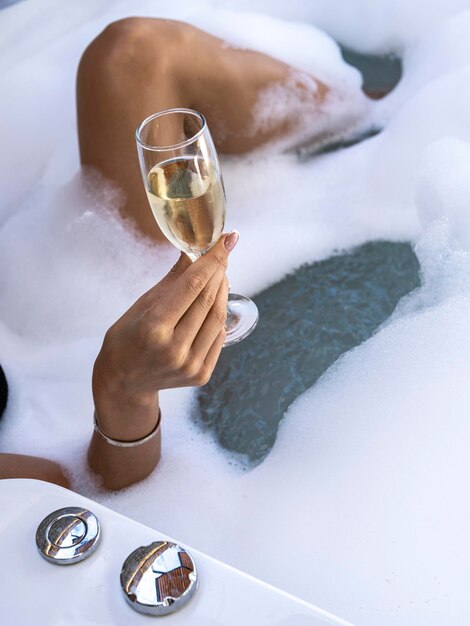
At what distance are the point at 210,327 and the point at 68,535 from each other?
0.25 meters

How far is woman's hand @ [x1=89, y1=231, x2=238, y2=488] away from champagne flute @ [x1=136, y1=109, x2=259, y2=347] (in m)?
0.04

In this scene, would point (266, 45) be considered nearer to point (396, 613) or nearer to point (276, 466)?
point (276, 466)

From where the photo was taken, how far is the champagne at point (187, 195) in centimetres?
86

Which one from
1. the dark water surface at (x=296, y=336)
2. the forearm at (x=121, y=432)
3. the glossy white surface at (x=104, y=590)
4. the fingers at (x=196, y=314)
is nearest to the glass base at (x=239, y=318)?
the dark water surface at (x=296, y=336)

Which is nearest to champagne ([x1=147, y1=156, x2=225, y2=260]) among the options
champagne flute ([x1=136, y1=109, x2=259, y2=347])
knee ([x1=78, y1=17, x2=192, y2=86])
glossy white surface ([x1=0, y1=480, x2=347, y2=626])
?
champagne flute ([x1=136, y1=109, x2=259, y2=347])

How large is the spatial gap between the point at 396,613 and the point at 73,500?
340 millimetres

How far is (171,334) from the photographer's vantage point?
0.80 metres

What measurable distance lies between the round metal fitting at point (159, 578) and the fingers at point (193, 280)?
24 cm

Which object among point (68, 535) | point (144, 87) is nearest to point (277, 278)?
point (144, 87)

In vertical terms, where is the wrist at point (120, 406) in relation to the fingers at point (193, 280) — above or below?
below

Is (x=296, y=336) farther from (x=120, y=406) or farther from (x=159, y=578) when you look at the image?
(x=159, y=578)

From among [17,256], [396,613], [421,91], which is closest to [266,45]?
[421,91]

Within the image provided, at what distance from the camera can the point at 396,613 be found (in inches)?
32.0

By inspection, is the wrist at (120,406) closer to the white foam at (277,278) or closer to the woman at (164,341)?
the woman at (164,341)
